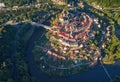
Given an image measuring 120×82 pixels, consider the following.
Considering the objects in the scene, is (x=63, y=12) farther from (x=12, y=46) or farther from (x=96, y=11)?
(x=12, y=46)

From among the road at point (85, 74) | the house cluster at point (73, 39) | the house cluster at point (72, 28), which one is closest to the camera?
the road at point (85, 74)

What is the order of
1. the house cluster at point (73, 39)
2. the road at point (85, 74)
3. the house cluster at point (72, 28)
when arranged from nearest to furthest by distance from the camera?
the road at point (85, 74)
the house cluster at point (73, 39)
the house cluster at point (72, 28)

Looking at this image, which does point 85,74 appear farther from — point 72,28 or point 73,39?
point 72,28

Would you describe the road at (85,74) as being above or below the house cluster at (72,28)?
below

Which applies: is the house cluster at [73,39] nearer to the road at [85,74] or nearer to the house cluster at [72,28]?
the house cluster at [72,28]

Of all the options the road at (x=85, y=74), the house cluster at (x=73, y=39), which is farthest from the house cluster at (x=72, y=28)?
the road at (x=85, y=74)

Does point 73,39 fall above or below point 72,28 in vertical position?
below

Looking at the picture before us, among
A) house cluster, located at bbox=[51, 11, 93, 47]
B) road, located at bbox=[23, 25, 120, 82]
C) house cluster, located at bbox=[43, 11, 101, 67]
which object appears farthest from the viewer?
house cluster, located at bbox=[51, 11, 93, 47]

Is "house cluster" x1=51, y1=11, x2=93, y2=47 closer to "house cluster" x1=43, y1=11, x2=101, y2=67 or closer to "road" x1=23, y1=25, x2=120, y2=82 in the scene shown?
"house cluster" x1=43, y1=11, x2=101, y2=67

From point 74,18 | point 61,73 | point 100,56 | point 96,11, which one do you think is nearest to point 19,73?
point 61,73

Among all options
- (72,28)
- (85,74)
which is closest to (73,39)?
(72,28)

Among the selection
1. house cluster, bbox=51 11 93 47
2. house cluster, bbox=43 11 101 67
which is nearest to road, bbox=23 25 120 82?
house cluster, bbox=43 11 101 67
